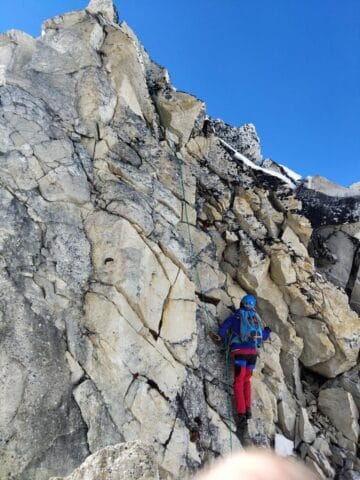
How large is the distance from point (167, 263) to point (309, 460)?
20.3 feet

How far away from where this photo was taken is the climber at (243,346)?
9.55m

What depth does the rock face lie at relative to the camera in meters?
7.21

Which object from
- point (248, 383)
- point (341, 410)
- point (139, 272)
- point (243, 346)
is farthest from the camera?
point (341, 410)

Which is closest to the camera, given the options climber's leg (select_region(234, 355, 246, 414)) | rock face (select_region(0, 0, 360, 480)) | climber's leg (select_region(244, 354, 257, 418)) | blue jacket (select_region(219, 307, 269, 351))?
rock face (select_region(0, 0, 360, 480))

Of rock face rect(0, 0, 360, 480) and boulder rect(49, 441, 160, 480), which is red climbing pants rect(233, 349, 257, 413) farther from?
boulder rect(49, 441, 160, 480)

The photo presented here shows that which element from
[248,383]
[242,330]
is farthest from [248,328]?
[248,383]

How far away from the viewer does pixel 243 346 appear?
10.1 m

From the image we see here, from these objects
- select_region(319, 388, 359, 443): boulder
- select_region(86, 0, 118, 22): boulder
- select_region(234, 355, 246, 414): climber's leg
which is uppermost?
select_region(86, 0, 118, 22): boulder

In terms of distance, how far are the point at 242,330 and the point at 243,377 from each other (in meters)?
1.15

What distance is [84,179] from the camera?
985 centimetres

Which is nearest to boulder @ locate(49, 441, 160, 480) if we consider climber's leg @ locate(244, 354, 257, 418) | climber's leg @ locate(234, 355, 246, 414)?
climber's leg @ locate(234, 355, 246, 414)

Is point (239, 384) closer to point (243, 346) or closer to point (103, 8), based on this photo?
point (243, 346)

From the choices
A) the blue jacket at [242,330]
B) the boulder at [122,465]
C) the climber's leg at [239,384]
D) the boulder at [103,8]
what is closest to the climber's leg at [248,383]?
the climber's leg at [239,384]

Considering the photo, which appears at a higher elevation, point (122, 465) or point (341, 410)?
point (122, 465)
